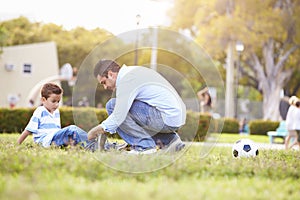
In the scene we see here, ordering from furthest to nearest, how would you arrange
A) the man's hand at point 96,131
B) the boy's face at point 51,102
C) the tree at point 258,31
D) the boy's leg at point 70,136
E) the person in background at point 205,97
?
the tree at point 258,31 → the person in background at point 205,97 → the boy's face at point 51,102 → the boy's leg at point 70,136 → the man's hand at point 96,131

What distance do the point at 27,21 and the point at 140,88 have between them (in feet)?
114

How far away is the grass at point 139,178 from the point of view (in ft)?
10.6

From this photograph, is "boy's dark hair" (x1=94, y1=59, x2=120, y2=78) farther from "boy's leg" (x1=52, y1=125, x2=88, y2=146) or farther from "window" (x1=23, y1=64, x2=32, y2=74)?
"window" (x1=23, y1=64, x2=32, y2=74)

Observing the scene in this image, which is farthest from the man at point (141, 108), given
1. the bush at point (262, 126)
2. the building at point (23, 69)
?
the building at point (23, 69)

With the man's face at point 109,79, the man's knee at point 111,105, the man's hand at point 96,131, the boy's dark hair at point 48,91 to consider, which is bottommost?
the man's hand at point 96,131

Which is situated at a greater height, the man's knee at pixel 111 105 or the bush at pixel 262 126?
the man's knee at pixel 111 105

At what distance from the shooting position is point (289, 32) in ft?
87.9

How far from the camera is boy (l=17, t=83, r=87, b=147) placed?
6367 millimetres

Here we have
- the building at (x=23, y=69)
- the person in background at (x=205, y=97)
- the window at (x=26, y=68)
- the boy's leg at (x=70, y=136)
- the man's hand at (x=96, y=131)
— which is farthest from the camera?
the window at (x=26, y=68)

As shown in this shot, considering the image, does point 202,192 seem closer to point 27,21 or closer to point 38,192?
point 38,192

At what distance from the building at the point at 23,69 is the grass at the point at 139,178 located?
25400 mm

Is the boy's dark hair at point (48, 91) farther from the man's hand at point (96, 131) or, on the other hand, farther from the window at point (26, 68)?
the window at point (26, 68)

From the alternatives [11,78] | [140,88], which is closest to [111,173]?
[140,88]

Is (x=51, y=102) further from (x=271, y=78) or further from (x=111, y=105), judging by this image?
(x=271, y=78)
